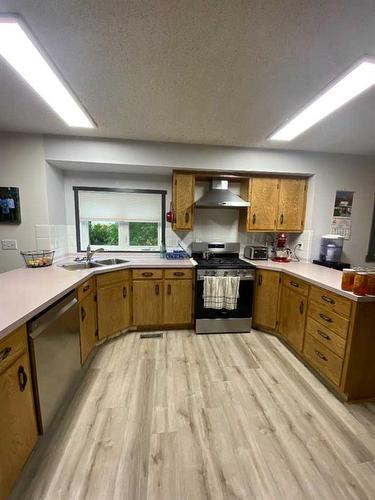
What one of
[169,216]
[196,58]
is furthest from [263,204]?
[196,58]

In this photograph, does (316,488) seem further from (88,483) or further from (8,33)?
(8,33)

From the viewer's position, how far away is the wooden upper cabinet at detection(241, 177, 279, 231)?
297 centimetres

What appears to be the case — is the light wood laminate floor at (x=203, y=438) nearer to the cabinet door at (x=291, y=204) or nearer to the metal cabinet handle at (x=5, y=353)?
the metal cabinet handle at (x=5, y=353)

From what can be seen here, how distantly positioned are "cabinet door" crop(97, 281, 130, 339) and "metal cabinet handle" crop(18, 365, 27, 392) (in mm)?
1195

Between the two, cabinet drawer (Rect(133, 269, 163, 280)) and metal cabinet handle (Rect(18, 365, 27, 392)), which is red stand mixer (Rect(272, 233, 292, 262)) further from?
metal cabinet handle (Rect(18, 365, 27, 392))

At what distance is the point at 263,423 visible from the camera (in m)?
1.55

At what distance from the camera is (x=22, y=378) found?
119 cm

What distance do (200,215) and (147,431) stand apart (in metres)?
2.57

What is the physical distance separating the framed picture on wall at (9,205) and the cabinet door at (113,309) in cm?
133

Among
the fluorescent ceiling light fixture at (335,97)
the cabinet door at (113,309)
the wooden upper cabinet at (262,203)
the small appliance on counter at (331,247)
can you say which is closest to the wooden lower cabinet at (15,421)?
the cabinet door at (113,309)

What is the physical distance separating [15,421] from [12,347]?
390 millimetres

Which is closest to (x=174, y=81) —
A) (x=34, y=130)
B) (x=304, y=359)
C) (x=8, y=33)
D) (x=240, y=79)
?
(x=240, y=79)

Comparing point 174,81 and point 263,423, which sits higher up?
point 174,81

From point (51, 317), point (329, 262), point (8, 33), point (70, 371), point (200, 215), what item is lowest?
point (70, 371)
